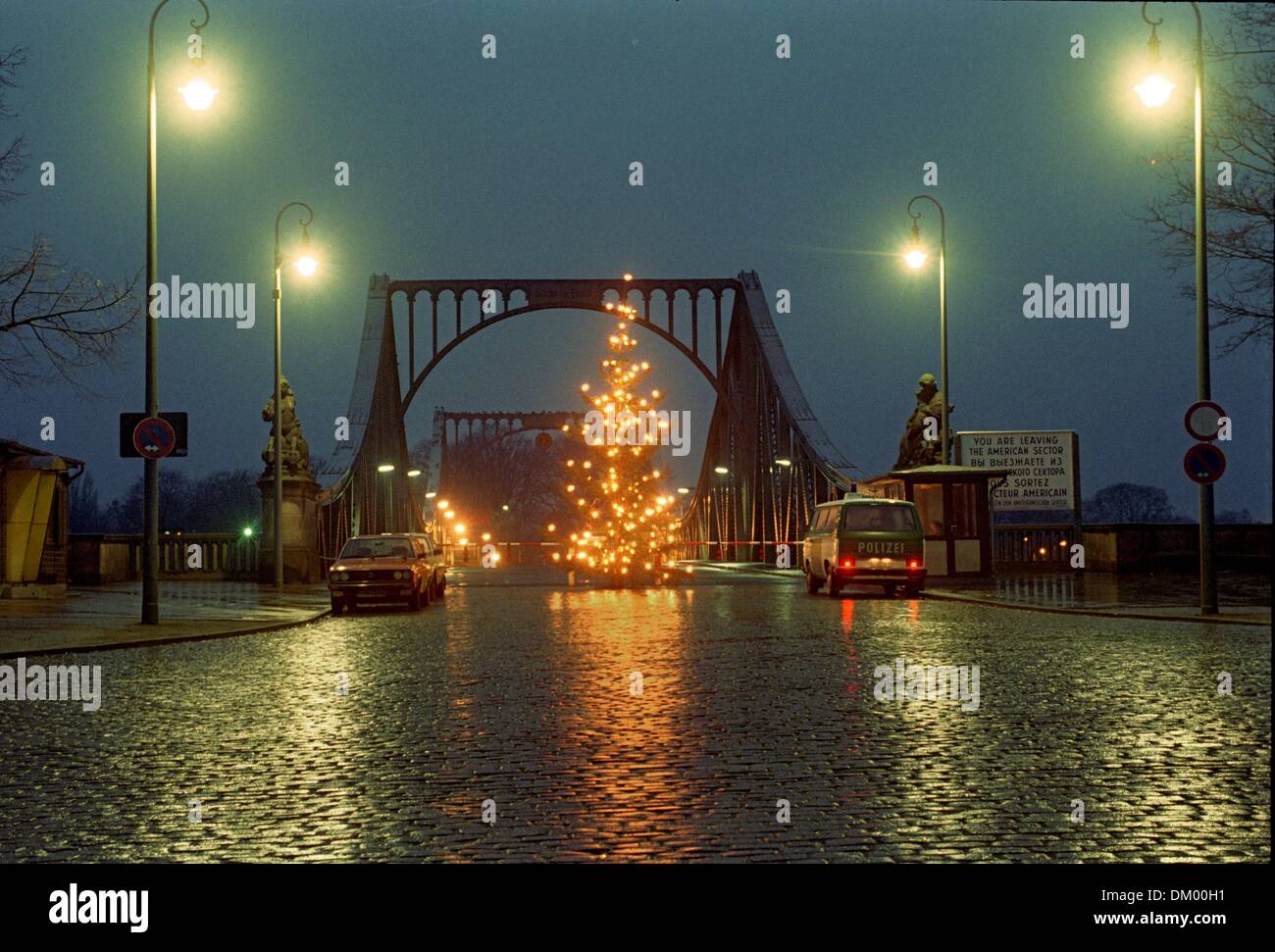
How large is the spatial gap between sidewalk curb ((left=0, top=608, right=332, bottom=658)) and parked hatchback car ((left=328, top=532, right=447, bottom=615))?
82.5 inches

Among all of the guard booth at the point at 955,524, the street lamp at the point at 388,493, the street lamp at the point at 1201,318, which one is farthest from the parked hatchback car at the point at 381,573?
the street lamp at the point at 388,493

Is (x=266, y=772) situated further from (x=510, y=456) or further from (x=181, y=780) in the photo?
(x=510, y=456)

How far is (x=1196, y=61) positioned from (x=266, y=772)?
56.6 ft

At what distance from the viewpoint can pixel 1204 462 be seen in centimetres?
1994

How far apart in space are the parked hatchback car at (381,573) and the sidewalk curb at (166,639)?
209 cm

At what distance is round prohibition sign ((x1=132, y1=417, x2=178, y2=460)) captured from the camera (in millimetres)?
20031

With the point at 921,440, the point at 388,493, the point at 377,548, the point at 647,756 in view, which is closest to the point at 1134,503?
the point at 388,493

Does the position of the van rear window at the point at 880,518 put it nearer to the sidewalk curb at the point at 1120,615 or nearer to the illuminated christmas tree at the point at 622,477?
the sidewalk curb at the point at 1120,615

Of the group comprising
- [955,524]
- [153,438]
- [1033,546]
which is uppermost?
[153,438]

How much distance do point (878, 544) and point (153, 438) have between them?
564 inches

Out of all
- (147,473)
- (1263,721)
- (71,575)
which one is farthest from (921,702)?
(71,575)

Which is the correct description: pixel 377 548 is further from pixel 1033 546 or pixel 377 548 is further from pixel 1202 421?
pixel 1033 546

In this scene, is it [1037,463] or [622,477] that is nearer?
[1037,463]

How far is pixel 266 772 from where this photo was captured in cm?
834
